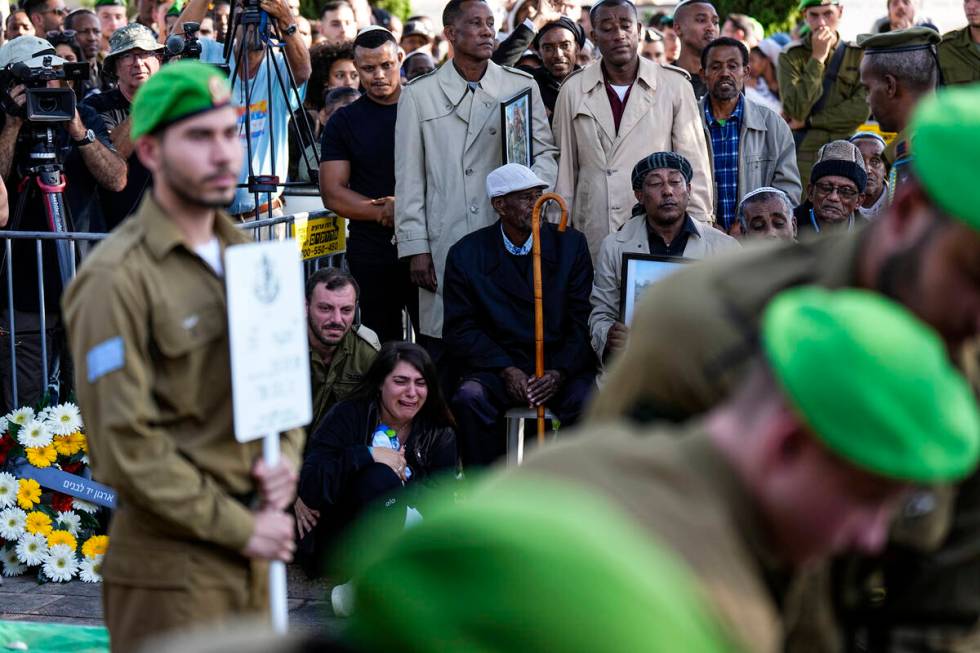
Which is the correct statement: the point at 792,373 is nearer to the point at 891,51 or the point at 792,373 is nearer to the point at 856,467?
the point at 856,467

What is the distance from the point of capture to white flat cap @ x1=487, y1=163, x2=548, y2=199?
7.21m

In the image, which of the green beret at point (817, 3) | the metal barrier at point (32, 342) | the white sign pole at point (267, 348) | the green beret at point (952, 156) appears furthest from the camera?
the green beret at point (817, 3)

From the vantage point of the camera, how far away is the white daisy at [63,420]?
667cm

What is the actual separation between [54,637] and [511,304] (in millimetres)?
2787

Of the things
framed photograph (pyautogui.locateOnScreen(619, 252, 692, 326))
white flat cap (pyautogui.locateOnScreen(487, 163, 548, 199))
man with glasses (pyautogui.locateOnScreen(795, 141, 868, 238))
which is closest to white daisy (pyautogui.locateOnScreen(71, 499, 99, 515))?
white flat cap (pyautogui.locateOnScreen(487, 163, 548, 199))

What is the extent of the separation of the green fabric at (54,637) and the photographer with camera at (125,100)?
95.1 inches

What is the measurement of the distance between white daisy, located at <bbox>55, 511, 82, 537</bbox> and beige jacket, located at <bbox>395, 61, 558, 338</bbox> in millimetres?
2028

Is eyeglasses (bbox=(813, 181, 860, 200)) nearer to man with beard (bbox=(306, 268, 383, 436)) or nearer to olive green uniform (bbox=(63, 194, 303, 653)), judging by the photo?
man with beard (bbox=(306, 268, 383, 436))

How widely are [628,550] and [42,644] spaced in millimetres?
4826

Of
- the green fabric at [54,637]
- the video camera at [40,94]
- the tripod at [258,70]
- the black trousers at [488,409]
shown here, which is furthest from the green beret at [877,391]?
the tripod at [258,70]

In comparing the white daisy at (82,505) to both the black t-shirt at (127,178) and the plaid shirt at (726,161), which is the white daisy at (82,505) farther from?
the plaid shirt at (726,161)

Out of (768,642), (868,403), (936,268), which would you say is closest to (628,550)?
(868,403)

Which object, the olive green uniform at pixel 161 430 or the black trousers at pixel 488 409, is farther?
the black trousers at pixel 488 409

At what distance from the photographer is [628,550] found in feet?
3.77
